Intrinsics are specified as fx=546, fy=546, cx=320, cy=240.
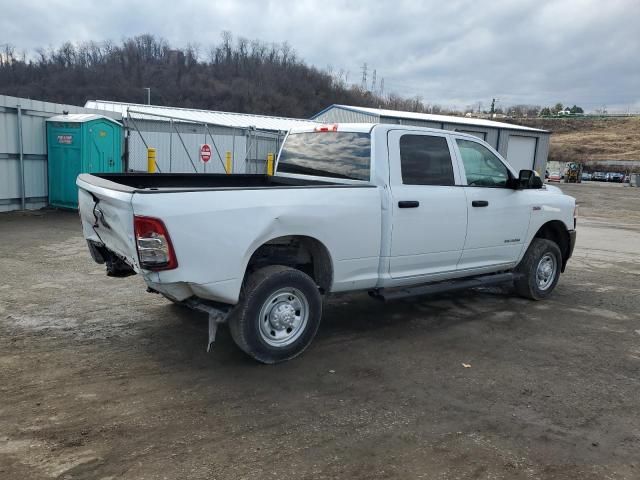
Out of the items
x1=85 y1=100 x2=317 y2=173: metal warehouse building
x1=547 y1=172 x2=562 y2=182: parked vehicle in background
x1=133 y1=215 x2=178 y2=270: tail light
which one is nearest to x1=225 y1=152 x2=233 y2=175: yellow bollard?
x1=85 y1=100 x2=317 y2=173: metal warehouse building

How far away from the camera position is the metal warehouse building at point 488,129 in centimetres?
3177

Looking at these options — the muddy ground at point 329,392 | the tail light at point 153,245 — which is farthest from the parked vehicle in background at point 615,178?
the tail light at point 153,245

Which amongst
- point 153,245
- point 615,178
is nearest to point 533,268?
point 153,245

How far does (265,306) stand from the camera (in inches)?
174

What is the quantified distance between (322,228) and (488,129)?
31.1m

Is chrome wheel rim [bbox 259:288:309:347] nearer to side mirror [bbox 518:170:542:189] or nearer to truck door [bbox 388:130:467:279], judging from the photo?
truck door [bbox 388:130:467:279]

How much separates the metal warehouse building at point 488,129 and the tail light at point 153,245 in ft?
91.9

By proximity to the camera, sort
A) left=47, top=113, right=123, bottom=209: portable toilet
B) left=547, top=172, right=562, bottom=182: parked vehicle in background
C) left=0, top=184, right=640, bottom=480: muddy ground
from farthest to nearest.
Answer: left=547, top=172, right=562, bottom=182: parked vehicle in background → left=47, top=113, right=123, bottom=209: portable toilet → left=0, top=184, right=640, bottom=480: muddy ground

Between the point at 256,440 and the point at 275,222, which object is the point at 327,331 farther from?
the point at 256,440

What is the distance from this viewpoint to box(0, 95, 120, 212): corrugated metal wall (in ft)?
41.0

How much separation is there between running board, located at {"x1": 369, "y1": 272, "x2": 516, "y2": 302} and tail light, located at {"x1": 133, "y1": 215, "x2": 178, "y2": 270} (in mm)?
2195

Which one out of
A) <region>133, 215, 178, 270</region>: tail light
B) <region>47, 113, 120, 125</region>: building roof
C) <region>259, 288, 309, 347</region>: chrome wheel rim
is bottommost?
<region>259, 288, 309, 347</region>: chrome wheel rim

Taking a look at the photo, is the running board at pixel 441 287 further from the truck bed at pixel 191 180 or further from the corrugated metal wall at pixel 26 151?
the corrugated metal wall at pixel 26 151

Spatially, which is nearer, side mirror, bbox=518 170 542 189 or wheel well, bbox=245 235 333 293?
wheel well, bbox=245 235 333 293
